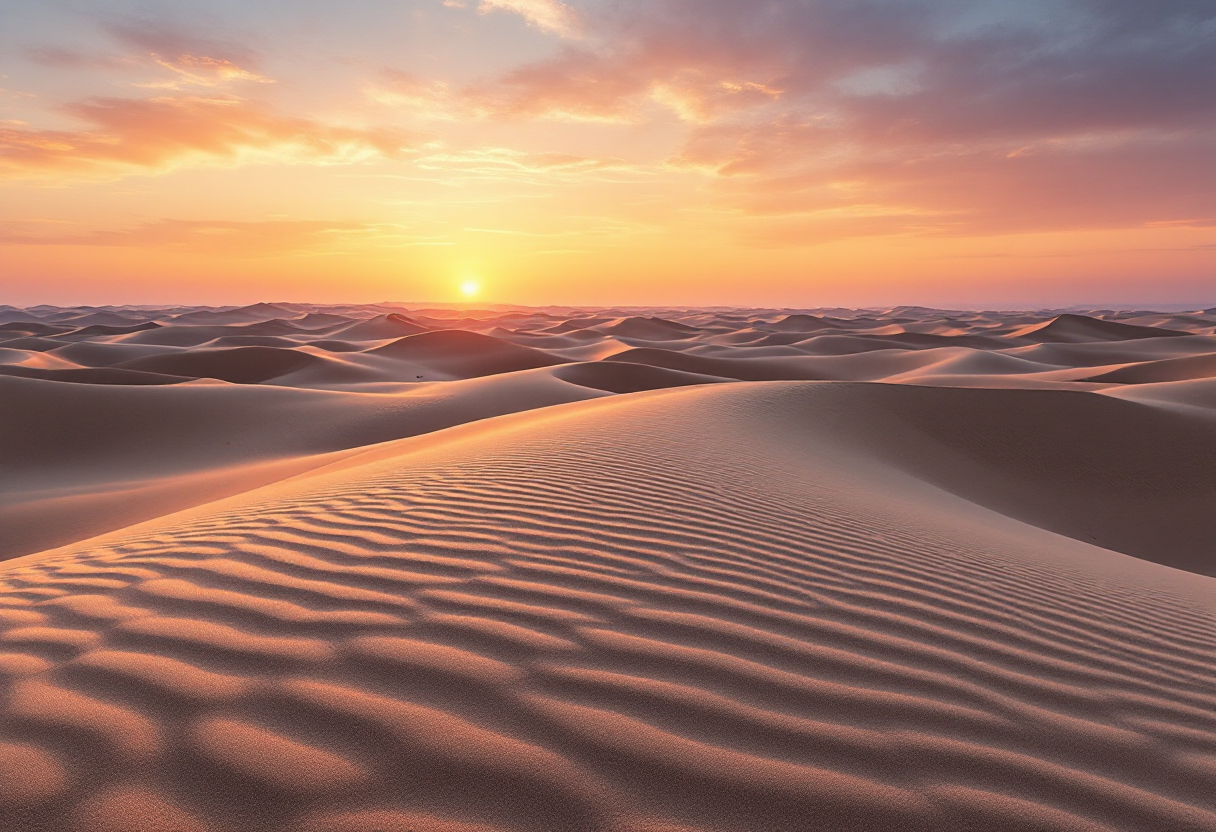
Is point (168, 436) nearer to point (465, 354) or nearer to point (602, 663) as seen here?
point (602, 663)

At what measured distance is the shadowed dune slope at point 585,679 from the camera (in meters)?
1.48

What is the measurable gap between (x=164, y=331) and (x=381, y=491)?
58.8 meters

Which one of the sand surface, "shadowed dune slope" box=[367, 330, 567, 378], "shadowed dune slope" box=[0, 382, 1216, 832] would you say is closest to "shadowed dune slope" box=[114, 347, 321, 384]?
"shadowed dune slope" box=[367, 330, 567, 378]

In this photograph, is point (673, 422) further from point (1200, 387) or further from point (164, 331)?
point (164, 331)

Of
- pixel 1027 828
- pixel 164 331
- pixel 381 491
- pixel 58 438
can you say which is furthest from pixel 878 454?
pixel 164 331

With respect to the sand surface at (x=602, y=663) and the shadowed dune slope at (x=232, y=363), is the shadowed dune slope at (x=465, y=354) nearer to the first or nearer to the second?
the shadowed dune slope at (x=232, y=363)

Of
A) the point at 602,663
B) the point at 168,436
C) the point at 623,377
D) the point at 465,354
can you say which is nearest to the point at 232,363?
the point at 465,354

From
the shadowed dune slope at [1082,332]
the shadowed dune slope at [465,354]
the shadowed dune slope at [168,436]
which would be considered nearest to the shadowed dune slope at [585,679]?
the shadowed dune slope at [168,436]

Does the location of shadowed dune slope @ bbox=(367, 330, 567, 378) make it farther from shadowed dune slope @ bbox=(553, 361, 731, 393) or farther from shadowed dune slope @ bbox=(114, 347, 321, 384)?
shadowed dune slope @ bbox=(553, 361, 731, 393)

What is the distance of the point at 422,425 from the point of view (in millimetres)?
15180

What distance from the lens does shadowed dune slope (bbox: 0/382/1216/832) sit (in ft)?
4.84

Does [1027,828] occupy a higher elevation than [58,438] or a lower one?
higher

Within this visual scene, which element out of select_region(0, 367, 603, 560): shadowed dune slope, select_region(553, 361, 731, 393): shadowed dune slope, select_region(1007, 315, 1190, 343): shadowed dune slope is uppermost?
select_region(1007, 315, 1190, 343): shadowed dune slope

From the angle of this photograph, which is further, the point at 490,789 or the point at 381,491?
the point at 381,491
